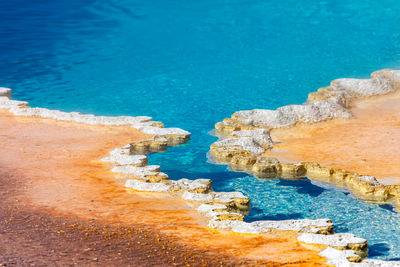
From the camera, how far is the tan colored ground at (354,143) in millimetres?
7023

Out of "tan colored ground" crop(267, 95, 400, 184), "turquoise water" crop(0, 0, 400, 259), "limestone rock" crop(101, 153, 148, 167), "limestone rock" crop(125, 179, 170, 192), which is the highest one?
"turquoise water" crop(0, 0, 400, 259)

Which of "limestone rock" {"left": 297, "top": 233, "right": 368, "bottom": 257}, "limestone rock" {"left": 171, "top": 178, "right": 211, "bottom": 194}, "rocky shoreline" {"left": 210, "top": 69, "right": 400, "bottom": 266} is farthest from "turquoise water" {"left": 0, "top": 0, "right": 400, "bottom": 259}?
"limestone rock" {"left": 171, "top": 178, "right": 211, "bottom": 194}

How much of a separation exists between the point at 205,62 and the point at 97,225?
898cm

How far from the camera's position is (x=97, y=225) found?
5.04m

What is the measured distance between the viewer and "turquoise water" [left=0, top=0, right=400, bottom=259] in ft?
21.4

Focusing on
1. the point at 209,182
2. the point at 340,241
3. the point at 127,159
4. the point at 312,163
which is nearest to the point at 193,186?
the point at 209,182

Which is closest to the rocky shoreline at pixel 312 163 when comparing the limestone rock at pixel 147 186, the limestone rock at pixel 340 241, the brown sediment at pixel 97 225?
the limestone rock at pixel 340 241

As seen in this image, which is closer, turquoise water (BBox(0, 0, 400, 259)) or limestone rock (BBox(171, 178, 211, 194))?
limestone rock (BBox(171, 178, 211, 194))

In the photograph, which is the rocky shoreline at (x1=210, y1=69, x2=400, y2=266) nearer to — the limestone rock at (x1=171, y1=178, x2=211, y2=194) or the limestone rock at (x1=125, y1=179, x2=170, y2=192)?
the limestone rock at (x1=171, y1=178, x2=211, y2=194)

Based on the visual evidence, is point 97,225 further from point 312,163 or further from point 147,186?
point 312,163

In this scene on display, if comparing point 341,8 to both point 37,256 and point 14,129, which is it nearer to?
point 14,129

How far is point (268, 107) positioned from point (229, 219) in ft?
16.9

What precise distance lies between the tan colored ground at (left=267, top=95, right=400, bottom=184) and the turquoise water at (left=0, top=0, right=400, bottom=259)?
0.76 m

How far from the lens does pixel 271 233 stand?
500cm
